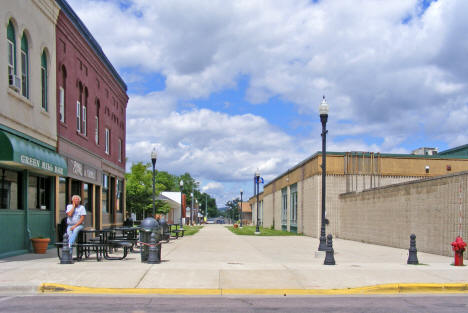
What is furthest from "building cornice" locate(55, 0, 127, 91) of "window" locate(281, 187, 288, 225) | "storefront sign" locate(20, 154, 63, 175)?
"window" locate(281, 187, 288, 225)

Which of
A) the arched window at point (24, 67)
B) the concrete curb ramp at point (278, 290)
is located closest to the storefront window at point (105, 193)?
the arched window at point (24, 67)

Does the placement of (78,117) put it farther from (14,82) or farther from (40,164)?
(14,82)

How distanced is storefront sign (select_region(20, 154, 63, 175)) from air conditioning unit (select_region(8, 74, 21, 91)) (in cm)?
218

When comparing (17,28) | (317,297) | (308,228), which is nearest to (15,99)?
(17,28)

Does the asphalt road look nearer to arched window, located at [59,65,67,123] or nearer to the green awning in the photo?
the green awning

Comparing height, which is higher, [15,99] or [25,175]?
[15,99]

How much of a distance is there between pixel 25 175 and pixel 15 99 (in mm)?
2583

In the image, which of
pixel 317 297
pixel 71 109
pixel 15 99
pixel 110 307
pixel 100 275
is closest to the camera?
pixel 110 307

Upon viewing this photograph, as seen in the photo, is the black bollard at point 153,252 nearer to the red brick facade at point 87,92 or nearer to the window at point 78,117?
the red brick facade at point 87,92

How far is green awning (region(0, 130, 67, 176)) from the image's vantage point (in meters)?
13.7

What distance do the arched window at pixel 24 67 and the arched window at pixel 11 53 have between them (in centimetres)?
77

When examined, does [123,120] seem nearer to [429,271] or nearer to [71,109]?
[71,109]

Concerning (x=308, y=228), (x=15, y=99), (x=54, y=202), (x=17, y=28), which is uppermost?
(x=17, y=28)

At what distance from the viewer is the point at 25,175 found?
16344 millimetres
